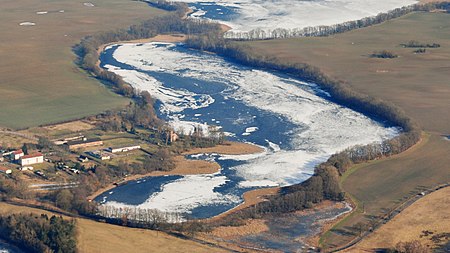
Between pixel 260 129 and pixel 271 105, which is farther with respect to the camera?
pixel 271 105

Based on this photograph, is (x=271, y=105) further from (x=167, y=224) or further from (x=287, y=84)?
(x=167, y=224)

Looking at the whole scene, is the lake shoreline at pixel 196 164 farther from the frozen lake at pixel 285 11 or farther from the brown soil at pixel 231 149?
the frozen lake at pixel 285 11

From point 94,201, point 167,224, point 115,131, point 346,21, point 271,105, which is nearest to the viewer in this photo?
point 167,224

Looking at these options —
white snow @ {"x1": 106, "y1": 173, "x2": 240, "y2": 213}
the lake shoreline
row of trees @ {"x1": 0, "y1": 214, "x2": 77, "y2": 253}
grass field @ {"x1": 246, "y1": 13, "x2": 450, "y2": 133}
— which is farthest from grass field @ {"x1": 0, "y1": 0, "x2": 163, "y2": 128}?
row of trees @ {"x1": 0, "y1": 214, "x2": 77, "y2": 253}

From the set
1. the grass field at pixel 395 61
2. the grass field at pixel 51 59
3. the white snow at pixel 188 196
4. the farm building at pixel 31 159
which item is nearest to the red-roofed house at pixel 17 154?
the farm building at pixel 31 159

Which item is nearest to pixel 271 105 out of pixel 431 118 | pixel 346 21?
pixel 431 118

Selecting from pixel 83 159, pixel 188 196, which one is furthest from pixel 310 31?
pixel 188 196

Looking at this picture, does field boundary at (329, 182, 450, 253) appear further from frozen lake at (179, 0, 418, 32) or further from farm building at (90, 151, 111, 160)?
frozen lake at (179, 0, 418, 32)
